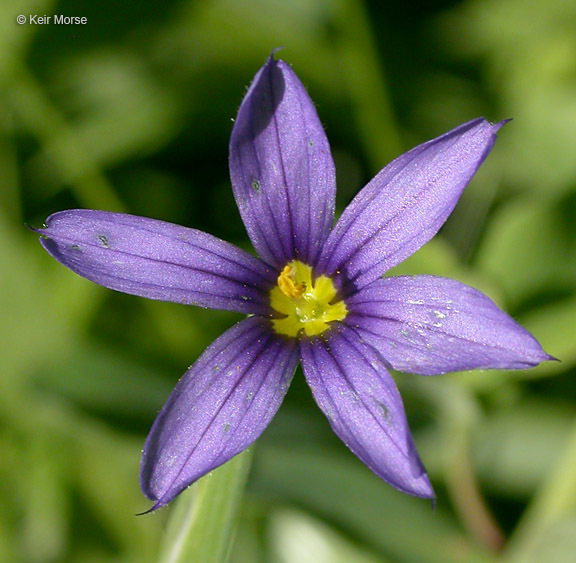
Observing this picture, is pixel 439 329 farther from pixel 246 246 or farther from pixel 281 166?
pixel 246 246

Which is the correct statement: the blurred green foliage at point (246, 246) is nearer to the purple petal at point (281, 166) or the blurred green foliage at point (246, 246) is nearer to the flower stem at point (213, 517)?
the flower stem at point (213, 517)

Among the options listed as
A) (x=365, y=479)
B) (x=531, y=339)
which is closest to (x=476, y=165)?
(x=531, y=339)

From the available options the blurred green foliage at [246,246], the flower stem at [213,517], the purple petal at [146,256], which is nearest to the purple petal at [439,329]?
the purple petal at [146,256]

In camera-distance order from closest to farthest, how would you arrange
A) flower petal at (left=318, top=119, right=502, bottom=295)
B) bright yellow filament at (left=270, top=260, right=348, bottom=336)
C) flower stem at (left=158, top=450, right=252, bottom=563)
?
flower petal at (left=318, top=119, right=502, bottom=295) < flower stem at (left=158, top=450, right=252, bottom=563) < bright yellow filament at (left=270, top=260, right=348, bottom=336)

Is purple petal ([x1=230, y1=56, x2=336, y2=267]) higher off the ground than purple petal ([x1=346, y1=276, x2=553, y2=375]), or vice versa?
purple petal ([x1=230, y1=56, x2=336, y2=267])

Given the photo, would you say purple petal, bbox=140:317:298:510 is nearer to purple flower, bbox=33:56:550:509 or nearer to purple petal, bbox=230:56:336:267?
purple flower, bbox=33:56:550:509

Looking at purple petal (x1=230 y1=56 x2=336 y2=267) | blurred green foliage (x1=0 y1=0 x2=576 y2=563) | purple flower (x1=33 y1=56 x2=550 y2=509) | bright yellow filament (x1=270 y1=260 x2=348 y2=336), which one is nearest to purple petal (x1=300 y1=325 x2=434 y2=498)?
purple flower (x1=33 y1=56 x2=550 y2=509)
